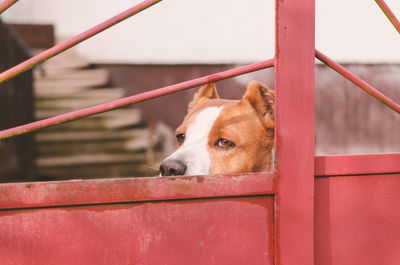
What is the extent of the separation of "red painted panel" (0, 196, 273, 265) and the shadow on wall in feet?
15.3

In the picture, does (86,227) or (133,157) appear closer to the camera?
(86,227)

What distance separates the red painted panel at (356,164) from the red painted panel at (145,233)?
0.91ft

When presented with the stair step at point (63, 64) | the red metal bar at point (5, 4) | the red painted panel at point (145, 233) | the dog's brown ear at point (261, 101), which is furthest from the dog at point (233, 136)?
the stair step at point (63, 64)

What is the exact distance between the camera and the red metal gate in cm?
148

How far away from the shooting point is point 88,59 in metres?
6.92

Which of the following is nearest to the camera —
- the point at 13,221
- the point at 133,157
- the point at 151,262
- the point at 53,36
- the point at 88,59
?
the point at 13,221

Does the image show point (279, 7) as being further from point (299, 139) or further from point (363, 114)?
point (363, 114)

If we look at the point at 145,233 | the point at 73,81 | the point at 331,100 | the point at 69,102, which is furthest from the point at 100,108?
the point at 331,100

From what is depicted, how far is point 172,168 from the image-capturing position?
7.01 feet

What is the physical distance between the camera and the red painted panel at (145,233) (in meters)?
1.46

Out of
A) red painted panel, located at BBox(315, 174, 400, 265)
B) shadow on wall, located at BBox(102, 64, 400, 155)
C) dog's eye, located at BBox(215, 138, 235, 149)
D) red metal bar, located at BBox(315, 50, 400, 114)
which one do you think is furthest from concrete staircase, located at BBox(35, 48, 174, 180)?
red metal bar, located at BBox(315, 50, 400, 114)

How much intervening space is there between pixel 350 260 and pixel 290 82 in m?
0.84

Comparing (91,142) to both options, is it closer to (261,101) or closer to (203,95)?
(203,95)

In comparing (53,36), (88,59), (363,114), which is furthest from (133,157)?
(363,114)
